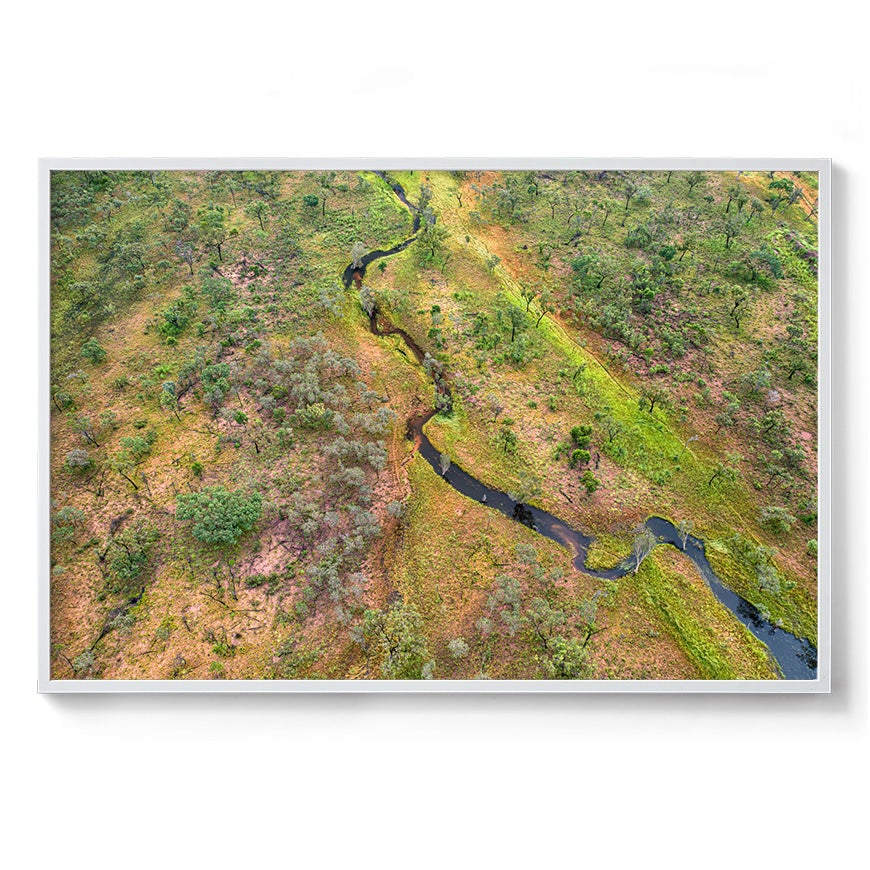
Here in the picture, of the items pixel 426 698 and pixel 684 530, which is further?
pixel 684 530

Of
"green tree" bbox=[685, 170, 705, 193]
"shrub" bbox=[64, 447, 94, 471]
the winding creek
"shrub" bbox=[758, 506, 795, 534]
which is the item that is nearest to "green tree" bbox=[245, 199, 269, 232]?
the winding creek

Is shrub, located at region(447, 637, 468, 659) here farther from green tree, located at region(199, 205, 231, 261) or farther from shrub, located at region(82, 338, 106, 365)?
green tree, located at region(199, 205, 231, 261)

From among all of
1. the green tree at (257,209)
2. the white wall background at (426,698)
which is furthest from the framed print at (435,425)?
the white wall background at (426,698)

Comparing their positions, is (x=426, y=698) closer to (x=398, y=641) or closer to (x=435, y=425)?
(x=398, y=641)

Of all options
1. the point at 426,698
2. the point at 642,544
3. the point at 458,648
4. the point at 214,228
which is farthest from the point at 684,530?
the point at 214,228
